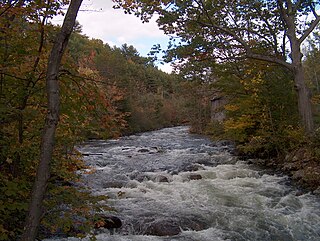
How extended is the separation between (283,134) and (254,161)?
6.41 feet

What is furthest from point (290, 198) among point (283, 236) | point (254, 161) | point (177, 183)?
point (254, 161)

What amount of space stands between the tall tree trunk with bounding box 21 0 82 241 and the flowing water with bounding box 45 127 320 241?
183 cm

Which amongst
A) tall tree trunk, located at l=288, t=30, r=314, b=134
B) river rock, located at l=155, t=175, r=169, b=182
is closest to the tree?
tall tree trunk, located at l=288, t=30, r=314, b=134

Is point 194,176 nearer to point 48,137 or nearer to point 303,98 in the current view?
point 303,98

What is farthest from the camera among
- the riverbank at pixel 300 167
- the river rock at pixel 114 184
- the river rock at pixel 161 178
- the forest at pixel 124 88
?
the river rock at pixel 161 178

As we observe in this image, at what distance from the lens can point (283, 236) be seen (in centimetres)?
611

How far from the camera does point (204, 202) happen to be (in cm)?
821

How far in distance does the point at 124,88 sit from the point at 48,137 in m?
4.18

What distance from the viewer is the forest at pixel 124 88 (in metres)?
3.90

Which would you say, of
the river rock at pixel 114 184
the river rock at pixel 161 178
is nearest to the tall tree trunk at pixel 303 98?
the river rock at pixel 161 178

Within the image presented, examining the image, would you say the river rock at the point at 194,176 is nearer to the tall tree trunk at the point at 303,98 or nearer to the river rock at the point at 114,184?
the river rock at the point at 114,184

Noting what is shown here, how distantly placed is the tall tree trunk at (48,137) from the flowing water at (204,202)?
5.99 ft

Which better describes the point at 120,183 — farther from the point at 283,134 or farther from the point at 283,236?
the point at 283,134

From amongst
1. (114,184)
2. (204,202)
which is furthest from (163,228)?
(114,184)
